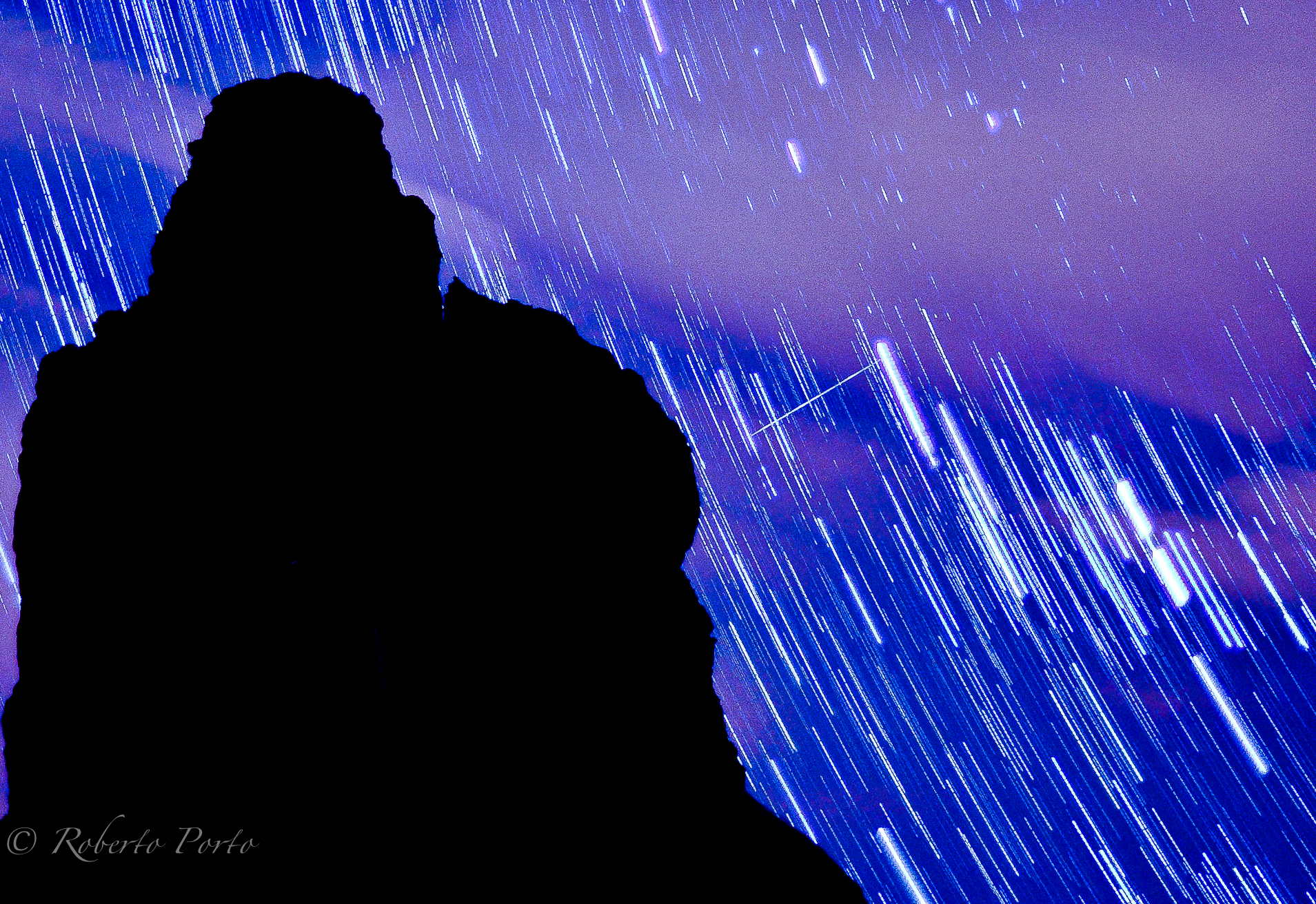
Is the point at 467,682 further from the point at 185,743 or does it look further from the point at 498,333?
the point at 498,333

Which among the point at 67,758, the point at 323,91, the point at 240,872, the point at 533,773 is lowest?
the point at 533,773

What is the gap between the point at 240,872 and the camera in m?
13.5

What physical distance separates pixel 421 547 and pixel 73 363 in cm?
962

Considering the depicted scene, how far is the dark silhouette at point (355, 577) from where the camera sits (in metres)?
15.3

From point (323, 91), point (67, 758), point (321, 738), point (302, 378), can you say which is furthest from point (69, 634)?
point (323, 91)

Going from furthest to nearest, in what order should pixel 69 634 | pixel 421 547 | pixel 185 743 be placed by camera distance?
pixel 421 547 < pixel 69 634 < pixel 185 743

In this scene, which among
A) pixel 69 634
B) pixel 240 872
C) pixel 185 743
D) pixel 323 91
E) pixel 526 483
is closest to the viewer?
pixel 240 872

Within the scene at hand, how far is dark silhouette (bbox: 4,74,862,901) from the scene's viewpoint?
1533 centimetres

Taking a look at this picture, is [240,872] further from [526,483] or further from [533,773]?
[526,483]

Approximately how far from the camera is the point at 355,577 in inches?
664

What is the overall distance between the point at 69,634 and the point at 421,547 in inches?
293

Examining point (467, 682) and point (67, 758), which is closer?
point (67, 758)

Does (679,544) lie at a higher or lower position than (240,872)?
higher

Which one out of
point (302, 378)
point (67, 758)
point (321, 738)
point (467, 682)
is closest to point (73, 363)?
point (302, 378)
